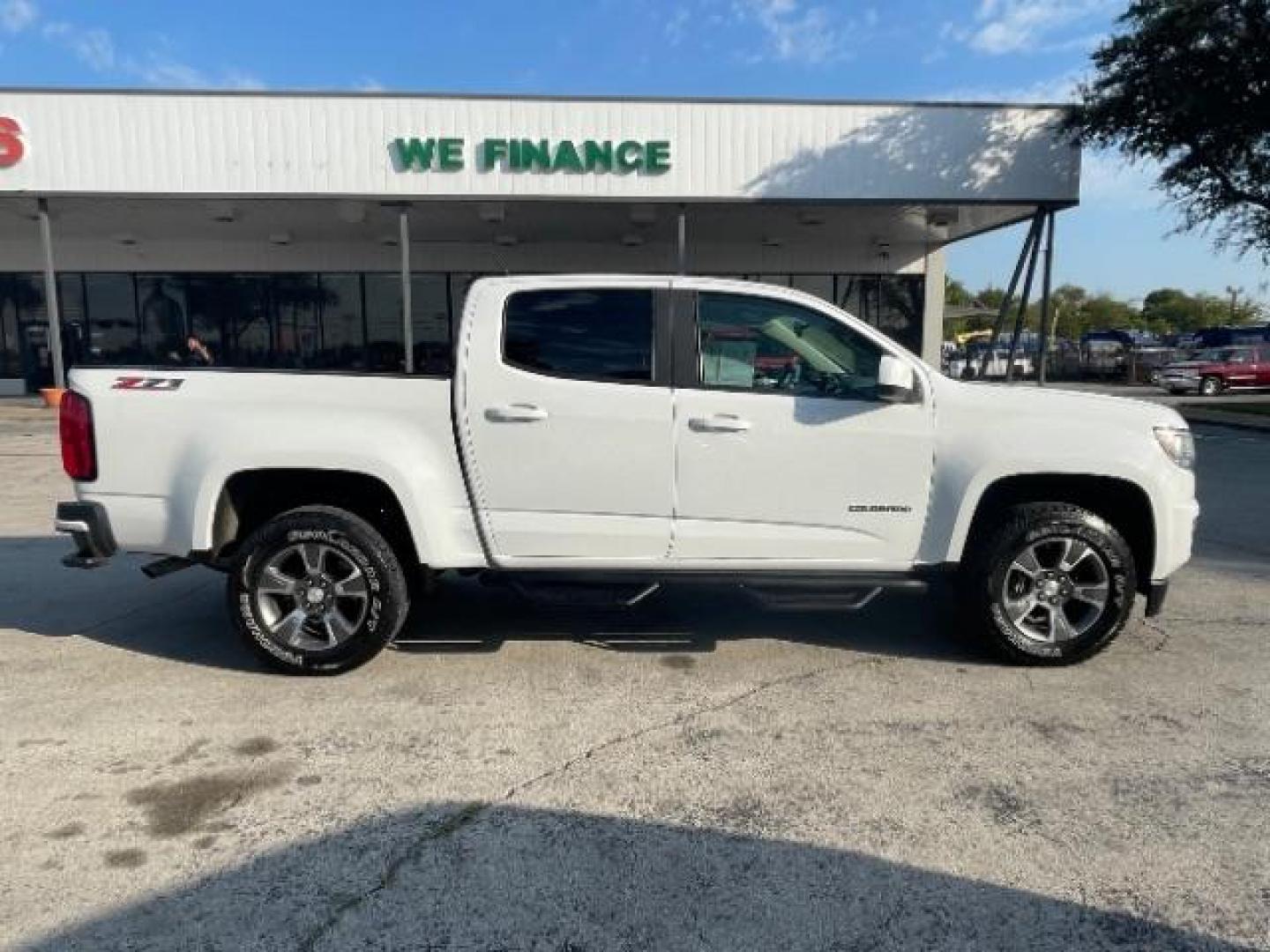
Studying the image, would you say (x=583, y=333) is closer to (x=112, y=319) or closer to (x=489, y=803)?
(x=489, y=803)

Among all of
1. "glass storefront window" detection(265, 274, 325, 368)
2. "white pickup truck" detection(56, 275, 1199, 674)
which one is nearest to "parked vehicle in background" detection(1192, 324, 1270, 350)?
"glass storefront window" detection(265, 274, 325, 368)

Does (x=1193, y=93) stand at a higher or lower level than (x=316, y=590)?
higher

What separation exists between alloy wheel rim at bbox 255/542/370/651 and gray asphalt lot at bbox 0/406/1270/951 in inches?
9.4

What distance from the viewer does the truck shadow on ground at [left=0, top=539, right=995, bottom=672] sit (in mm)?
4848

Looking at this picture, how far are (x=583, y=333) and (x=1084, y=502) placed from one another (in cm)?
275

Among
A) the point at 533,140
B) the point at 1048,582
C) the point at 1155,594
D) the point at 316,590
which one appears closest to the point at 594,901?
the point at 316,590

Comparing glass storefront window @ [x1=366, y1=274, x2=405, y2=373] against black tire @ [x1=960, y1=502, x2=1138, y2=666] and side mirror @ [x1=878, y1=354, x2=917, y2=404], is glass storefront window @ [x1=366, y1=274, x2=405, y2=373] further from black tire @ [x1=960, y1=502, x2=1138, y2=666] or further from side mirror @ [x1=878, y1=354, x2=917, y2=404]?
black tire @ [x1=960, y1=502, x2=1138, y2=666]

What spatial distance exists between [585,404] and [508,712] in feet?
4.89

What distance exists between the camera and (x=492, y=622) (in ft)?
17.3

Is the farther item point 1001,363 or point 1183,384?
point 1001,363

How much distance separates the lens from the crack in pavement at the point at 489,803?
8.46 ft

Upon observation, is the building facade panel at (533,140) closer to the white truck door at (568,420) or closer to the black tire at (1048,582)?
the white truck door at (568,420)

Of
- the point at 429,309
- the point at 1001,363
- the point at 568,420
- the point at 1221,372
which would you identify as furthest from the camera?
the point at 1001,363

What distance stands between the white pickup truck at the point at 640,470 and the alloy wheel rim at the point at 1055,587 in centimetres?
1
